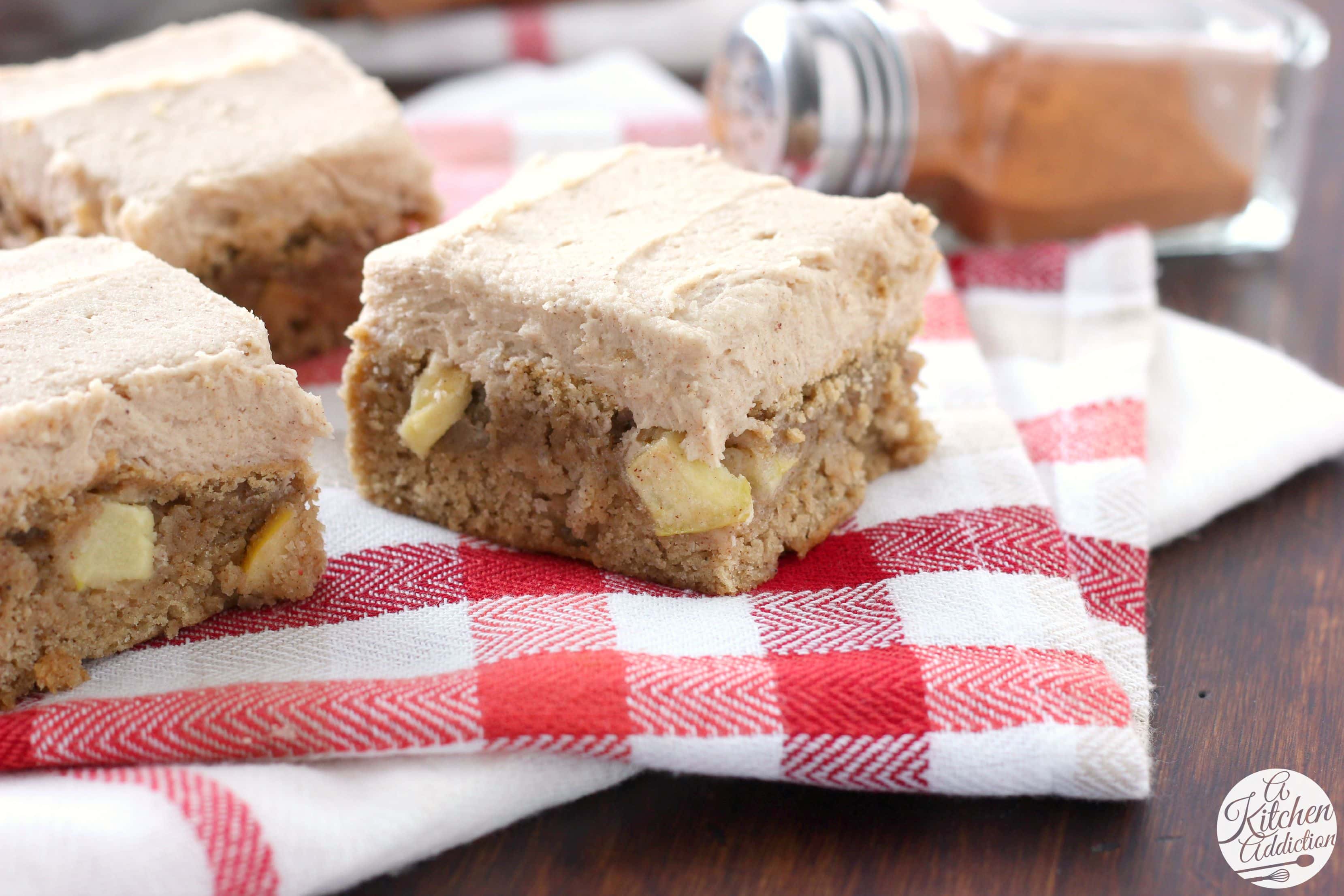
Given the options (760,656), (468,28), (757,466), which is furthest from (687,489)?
(468,28)

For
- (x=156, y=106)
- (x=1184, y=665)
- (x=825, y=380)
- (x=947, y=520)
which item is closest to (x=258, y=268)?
(x=156, y=106)

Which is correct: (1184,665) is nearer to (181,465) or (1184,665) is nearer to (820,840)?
(820,840)

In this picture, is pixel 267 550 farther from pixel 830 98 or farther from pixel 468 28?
pixel 468 28

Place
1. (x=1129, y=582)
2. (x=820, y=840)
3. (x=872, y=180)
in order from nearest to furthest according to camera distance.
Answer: (x=820, y=840)
(x=1129, y=582)
(x=872, y=180)

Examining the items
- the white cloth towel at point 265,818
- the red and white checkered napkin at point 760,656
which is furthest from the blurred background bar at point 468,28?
the white cloth towel at point 265,818

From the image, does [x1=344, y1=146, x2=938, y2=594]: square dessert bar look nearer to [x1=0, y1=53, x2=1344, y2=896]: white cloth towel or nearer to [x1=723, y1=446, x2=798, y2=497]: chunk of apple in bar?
[x1=723, y1=446, x2=798, y2=497]: chunk of apple in bar
